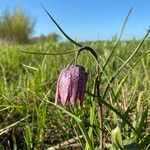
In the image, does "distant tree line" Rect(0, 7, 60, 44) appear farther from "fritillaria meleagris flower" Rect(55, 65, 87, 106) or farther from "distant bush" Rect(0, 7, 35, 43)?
"fritillaria meleagris flower" Rect(55, 65, 87, 106)

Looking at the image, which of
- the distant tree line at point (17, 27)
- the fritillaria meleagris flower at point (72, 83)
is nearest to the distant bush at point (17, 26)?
the distant tree line at point (17, 27)

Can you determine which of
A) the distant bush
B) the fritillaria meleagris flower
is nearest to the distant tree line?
the distant bush

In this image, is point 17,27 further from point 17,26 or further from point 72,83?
point 72,83

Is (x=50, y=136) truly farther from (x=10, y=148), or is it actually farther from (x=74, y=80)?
(x=74, y=80)

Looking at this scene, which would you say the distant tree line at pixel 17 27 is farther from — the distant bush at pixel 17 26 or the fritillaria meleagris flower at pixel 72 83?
the fritillaria meleagris flower at pixel 72 83

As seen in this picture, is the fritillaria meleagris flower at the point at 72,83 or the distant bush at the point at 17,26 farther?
the distant bush at the point at 17,26

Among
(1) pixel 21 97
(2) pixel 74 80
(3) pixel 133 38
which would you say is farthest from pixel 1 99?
(3) pixel 133 38
